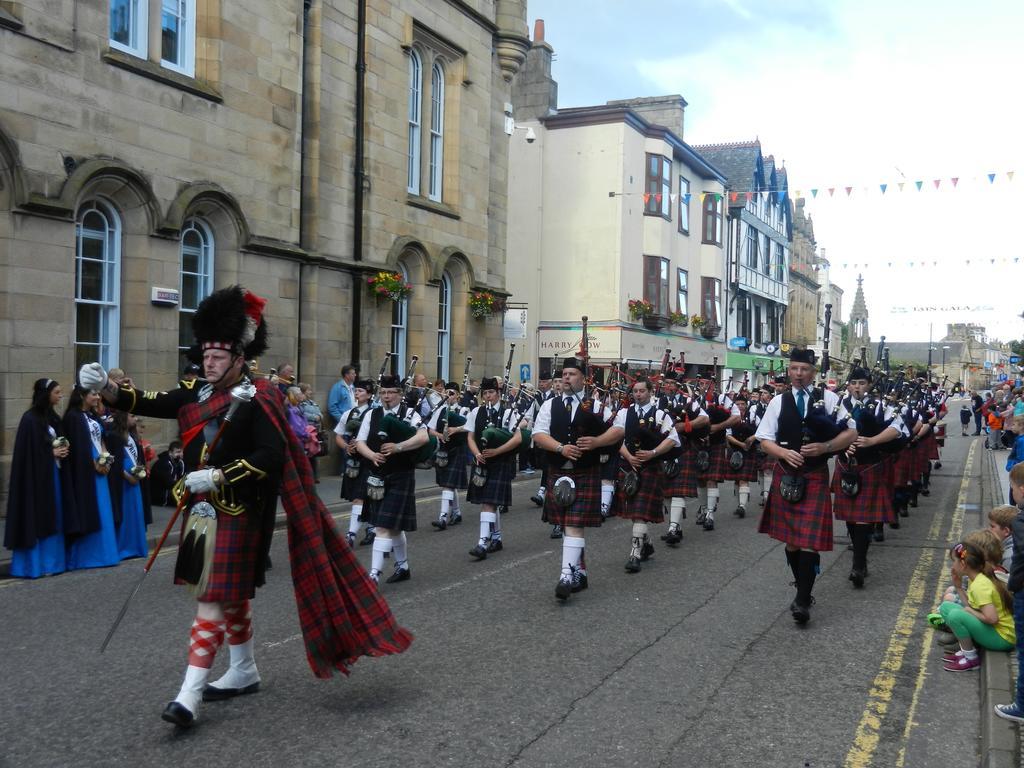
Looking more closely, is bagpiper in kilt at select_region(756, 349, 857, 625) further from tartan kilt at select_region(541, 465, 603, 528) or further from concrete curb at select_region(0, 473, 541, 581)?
concrete curb at select_region(0, 473, 541, 581)

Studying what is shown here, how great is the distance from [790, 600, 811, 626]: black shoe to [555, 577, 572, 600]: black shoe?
5.39ft

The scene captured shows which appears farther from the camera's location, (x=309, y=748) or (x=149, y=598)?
(x=149, y=598)

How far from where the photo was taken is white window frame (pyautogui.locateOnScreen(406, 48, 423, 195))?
62.2 ft

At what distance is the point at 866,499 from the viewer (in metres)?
8.38

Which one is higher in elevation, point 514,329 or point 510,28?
point 510,28

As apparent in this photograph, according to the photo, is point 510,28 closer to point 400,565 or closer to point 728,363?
point 400,565

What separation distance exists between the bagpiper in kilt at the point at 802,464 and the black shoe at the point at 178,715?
4.14 metres

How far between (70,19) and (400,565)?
821 cm

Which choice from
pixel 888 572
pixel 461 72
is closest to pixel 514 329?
pixel 461 72

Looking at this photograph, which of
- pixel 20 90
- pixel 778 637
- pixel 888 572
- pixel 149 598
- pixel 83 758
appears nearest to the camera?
pixel 83 758

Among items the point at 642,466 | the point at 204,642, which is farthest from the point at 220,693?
the point at 642,466

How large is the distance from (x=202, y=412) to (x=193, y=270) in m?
10.0

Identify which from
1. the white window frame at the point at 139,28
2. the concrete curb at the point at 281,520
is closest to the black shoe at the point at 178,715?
the concrete curb at the point at 281,520

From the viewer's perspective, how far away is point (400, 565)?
26.0 ft
